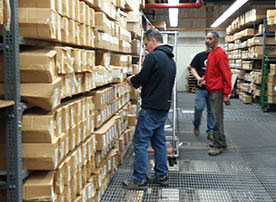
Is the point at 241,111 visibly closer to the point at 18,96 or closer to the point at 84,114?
the point at 84,114

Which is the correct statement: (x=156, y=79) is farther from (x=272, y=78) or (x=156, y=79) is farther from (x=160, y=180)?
(x=272, y=78)

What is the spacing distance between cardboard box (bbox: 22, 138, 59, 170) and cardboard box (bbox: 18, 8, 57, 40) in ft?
2.48

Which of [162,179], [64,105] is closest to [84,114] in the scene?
[64,105]

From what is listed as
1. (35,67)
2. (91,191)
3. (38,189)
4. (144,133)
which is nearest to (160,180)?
(144,133)

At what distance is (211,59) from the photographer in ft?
19.3

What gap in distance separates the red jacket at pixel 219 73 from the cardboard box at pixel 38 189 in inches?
150

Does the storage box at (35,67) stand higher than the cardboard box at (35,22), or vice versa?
the cardboard box at (35,22)

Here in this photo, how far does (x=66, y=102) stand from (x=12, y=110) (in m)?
0.91

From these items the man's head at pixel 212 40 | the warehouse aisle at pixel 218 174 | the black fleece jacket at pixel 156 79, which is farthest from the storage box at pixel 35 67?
the man's head at pixel 212 40

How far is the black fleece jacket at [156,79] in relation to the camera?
4.28m

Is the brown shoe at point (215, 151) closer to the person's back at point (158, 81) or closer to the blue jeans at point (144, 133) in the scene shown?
the blue jeans at point (144, 133)

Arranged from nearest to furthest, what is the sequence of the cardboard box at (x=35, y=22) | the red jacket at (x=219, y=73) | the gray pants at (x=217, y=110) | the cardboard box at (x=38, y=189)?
the cardboard box at (x=35, y=22), the cardboard box at (x=38, y=189), the red jacket at (x=219, y=73), the gray pants at (x=217, y=110)

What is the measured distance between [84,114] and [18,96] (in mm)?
1272

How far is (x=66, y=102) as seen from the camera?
3.22 m
